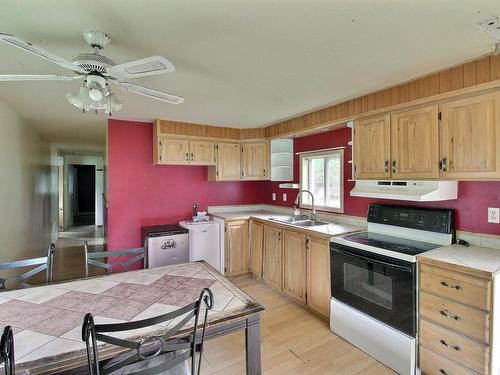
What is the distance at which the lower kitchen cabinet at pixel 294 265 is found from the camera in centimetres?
295

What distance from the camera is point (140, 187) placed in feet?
12.4

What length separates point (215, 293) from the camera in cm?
155

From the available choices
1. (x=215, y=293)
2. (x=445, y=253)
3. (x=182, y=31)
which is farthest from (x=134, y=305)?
(x=445, y=253)

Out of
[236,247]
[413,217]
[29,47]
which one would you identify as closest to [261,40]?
[29,47]

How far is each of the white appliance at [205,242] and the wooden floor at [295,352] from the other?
1189mm

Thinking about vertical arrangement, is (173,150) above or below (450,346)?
above

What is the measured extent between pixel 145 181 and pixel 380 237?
10.2 ft

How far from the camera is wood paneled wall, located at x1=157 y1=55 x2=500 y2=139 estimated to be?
184 centimetres

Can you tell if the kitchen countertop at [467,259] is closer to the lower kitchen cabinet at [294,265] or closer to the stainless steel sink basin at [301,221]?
the lower kitchen cabinet at [294,265]

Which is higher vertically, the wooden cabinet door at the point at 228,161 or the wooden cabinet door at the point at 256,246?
the wooden cabinet door at the point at 228,161

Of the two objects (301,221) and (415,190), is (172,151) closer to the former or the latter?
(301,221)

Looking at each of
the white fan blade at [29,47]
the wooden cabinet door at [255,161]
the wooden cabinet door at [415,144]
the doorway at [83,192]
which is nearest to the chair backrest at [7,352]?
the white fan blade at [29,47]

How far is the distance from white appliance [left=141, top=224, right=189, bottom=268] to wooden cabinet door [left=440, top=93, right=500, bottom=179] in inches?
117

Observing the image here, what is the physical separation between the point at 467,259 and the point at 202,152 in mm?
3169
